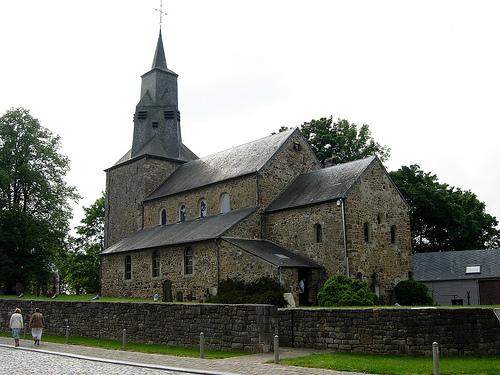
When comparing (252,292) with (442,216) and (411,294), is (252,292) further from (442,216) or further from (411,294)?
(442,216)

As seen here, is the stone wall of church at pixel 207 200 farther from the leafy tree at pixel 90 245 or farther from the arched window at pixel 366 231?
the leafy tree at pixel 90 245

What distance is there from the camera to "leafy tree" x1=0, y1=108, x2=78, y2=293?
4456 cm

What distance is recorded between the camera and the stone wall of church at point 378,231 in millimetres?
29594

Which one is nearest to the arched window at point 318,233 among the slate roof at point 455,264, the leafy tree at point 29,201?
the slate roof at point 455,264

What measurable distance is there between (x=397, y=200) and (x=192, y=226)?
1330 centimetres

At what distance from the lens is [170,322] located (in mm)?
19156

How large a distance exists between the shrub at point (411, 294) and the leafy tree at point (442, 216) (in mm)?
20971

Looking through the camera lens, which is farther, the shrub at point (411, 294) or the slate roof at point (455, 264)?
the slate roof at point (455, 264)

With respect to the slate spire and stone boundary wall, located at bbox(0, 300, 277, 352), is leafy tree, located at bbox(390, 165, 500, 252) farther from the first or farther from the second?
stone boundary wall, located at bbox(0, 300, 277, 352)

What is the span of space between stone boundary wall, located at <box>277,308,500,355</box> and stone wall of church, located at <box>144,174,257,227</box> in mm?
18434

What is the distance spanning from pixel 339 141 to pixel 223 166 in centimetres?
1642

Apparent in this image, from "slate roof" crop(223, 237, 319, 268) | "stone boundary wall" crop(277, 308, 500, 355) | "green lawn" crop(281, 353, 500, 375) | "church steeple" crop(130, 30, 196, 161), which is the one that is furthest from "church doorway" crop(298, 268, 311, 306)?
"church steeple" crop(130, 30, 196, 161)

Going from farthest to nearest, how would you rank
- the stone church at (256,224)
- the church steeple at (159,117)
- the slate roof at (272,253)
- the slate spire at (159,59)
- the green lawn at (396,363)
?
the slate spire at (159,59)
the church steeple at (159,117)
the stone church at (256,224)
the slate roof at (272,253)
the green lawn at (396,363)

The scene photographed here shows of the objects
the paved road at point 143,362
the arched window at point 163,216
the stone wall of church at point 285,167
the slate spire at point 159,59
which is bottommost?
the paved road at point 143,362
